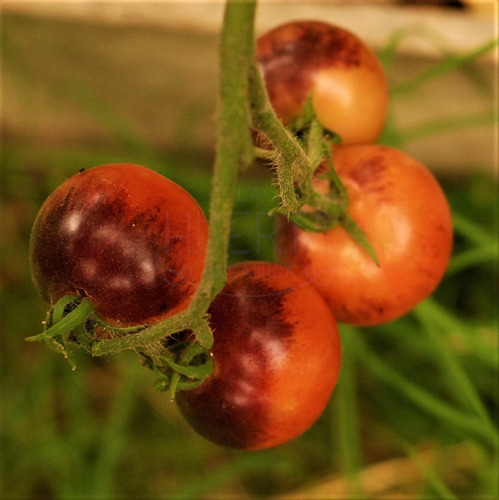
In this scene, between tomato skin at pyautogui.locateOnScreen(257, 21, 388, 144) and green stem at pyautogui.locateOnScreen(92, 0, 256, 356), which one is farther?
tomato skin at pyautogui.locateOnScreen(257, 21, 388, 144)

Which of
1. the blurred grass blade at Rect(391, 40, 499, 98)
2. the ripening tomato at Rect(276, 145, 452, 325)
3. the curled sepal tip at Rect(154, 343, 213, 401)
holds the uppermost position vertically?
the blurred grass blade at Rect(391, 40, 499, 98)

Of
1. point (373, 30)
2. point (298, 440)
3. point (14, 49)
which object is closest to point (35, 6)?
point (14, 49)

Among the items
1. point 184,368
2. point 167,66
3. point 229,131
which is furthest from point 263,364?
point 167,66

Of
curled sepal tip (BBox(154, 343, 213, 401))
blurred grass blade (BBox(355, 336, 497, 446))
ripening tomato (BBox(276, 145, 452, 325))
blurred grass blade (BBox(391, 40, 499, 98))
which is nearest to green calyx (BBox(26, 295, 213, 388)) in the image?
curled sepal tip (BBox(154, 343, 213, 401))

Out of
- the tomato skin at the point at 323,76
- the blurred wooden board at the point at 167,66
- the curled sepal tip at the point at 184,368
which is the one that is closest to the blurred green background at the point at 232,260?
the blurred wooden board at the point at 167,66

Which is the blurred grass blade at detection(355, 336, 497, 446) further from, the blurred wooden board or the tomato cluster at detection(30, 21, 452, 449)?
the blurred wooden board

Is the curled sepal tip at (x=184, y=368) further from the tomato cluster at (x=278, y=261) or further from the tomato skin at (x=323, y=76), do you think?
the tomato skin at (x=323, y=76)

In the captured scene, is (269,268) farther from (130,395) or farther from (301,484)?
(301,484)

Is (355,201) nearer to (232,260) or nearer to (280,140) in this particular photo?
(280,140)

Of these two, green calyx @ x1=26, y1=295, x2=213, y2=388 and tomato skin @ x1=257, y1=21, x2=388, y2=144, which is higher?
tomato skin @ x1=257, y1=21, x2=388, y2=144
